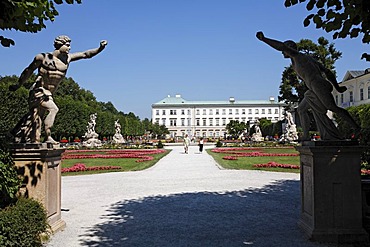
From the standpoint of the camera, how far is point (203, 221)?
5863 mm

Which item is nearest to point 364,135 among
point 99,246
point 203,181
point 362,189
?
point 362,189

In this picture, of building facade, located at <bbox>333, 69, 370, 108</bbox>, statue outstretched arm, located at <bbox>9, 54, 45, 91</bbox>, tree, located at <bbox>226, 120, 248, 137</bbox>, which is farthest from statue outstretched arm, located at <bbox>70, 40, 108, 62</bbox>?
tree, located at <bbox>226, 120, 248, 137</bbox>

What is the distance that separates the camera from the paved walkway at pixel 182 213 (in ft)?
16.0

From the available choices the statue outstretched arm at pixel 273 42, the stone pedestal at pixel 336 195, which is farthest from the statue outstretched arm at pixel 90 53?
the stone pedestal at pixel 336 195

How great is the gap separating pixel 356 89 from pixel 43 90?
52667mm

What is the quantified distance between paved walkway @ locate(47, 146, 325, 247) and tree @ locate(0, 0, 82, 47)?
110 inches

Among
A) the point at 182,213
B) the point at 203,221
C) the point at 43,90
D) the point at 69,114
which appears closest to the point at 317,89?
the point at 203,221

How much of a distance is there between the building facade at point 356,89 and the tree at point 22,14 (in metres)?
48.6

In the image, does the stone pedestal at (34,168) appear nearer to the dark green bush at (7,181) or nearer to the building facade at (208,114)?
the dark green bush at (7,181)

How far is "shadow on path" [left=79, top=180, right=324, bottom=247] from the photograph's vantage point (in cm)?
481

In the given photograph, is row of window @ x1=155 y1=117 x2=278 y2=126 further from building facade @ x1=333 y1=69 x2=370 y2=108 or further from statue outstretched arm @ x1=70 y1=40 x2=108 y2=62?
statue outstretched arm @ x1=70 y1=40 x2=108 y2=62

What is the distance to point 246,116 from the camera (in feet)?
344

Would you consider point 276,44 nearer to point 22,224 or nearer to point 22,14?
point 22,14

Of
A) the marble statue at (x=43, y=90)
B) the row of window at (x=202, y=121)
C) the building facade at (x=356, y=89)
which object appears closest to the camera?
the marble statue at (x=43, y=90)
